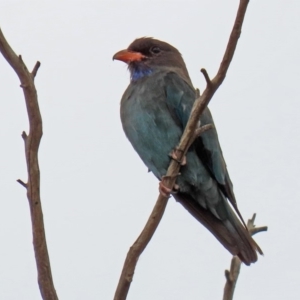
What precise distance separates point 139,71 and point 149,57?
0.26 m

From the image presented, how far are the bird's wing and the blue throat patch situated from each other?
0.46 meters

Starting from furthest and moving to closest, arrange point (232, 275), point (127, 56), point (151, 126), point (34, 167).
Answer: point (127, 56) → point (151, 126) → point (232, 275) → point (34, 167)

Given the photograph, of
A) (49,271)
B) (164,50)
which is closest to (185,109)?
(164,50)

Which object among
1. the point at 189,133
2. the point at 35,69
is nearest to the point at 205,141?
the point at 189,133

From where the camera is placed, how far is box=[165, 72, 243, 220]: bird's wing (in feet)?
19.0

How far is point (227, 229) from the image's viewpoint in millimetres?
5844

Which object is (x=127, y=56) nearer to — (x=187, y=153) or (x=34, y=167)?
(x=187, y=153)

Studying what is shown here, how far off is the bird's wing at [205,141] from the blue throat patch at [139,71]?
461 mm

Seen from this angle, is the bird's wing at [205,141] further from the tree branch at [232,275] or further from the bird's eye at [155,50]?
the tree branch at [232,275]

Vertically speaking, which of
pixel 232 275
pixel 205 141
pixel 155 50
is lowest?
pixel 232 275

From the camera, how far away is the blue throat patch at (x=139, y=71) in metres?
6.39

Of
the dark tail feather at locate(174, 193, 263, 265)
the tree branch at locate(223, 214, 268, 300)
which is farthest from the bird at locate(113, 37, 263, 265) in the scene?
the tree branch at locate(223, 214, 268, 300)

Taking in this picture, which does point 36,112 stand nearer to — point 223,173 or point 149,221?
point 149,221

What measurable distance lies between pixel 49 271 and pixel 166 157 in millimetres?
2675
